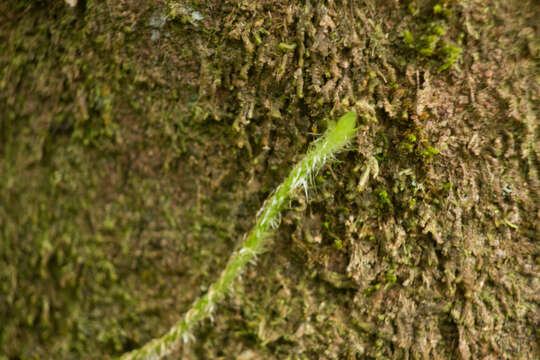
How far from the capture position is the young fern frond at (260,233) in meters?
0.89

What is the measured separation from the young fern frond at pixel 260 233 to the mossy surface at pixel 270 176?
3 cm

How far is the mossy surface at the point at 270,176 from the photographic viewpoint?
88cm

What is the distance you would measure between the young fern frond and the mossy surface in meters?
0.03

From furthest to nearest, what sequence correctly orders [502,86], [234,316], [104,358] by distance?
[104,358]
[234,316]
[502,86]

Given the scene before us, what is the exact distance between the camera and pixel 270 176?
3.25ft

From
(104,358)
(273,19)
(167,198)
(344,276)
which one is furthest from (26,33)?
(344,276)

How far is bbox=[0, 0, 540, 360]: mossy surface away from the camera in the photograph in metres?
0.88

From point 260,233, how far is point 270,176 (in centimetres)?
16

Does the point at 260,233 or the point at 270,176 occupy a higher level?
the point at 270,176

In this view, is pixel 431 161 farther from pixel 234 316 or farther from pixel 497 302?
pixel 234 316

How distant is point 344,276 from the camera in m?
0.96

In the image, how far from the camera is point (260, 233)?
3.17 feet

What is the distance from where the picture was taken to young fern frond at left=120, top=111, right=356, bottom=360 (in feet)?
2.92

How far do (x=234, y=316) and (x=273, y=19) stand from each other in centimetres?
83
